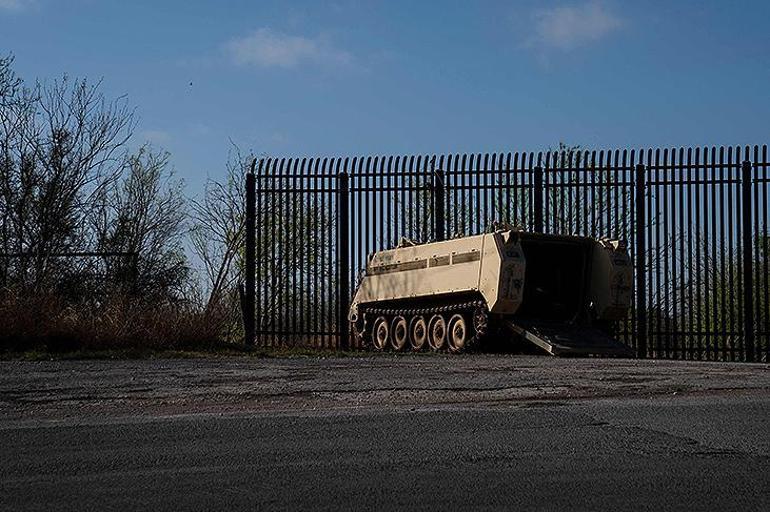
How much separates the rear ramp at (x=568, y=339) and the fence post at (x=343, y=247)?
333 centimetres

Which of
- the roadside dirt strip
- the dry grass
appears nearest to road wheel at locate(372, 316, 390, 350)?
the dry grass

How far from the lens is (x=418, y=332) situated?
77.1ft

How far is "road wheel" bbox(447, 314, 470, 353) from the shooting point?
21652 millimetres

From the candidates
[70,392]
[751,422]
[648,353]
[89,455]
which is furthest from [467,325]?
[89,455]

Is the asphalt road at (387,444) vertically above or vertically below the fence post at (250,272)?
below

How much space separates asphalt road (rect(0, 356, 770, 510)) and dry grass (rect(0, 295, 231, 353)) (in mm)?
6236

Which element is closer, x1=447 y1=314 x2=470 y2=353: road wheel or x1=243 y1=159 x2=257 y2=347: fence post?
x1=447 y1=314 x2=470 y2=353: road wheel

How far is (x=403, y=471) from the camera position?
6.51m

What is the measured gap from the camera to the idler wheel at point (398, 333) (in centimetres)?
2398

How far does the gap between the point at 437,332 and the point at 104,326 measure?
6795 mm

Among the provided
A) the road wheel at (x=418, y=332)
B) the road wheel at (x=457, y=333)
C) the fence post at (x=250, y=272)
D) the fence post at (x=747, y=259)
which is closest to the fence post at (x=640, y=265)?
the fence post at (x=747, y=259)

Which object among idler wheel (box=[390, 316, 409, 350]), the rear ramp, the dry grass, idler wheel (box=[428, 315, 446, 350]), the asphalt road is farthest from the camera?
idler wheel (box=[390, 316, 409, 350])

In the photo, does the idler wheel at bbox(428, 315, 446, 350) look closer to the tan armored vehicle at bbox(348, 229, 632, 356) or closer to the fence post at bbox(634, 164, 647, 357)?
the tan armored vehicle at bbox(348, 229, 632, 356)

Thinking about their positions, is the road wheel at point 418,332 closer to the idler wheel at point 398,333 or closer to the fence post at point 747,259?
the idler wheel at point 398,333
